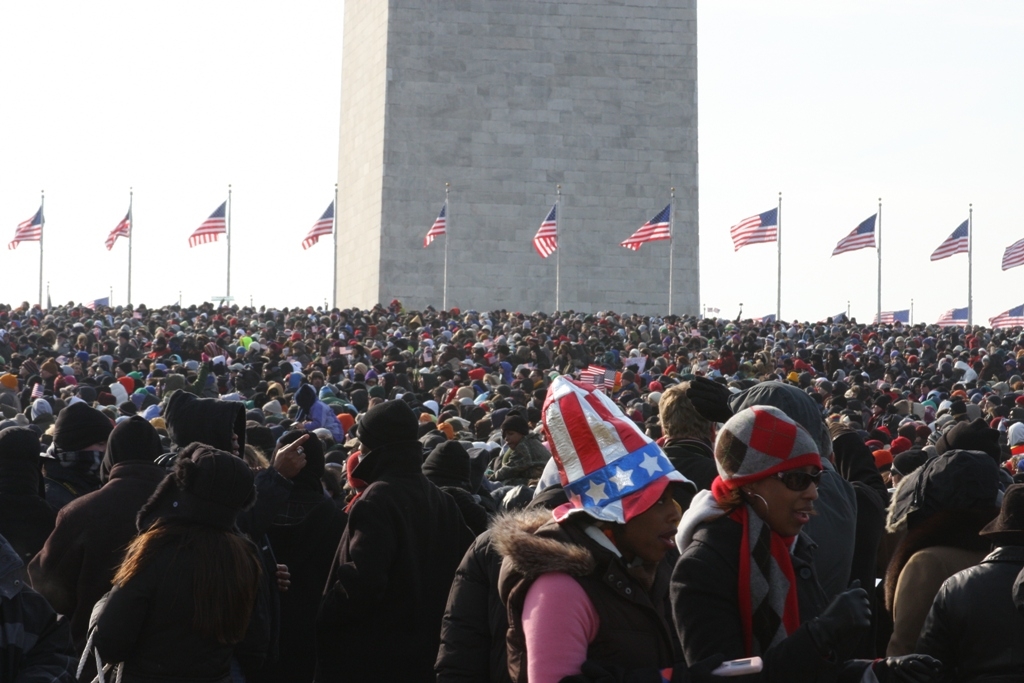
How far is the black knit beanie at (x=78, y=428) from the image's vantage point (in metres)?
5.89

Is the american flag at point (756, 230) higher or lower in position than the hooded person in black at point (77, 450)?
higher

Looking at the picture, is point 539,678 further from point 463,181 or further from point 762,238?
point 463,181

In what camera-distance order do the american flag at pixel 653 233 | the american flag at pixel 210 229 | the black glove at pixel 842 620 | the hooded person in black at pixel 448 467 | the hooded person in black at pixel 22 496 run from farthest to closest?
the american flag at pixel 210 229, the american flag at pixel 653 233, the hooded person in black at pixel 448 467, the hooded person in black at pixel 22 496, the black glove at pixel 842 620

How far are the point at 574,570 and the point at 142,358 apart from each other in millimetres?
20656

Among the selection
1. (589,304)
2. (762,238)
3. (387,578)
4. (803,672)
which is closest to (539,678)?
(803,672)

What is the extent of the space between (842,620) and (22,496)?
11.1 ft

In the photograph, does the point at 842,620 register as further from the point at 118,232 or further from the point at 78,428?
the point at 118,232

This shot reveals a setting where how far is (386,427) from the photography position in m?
5.31

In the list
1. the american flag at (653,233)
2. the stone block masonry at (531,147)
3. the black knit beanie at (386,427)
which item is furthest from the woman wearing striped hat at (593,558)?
the stone block masonry at (531,147)

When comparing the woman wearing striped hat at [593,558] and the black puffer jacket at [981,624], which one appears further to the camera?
the black puffer jacket at [981,624]

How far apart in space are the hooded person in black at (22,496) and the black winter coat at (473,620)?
6.79ft

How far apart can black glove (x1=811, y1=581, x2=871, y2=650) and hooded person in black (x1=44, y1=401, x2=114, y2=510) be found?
3665 mm

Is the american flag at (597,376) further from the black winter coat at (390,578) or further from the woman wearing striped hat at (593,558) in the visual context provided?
the woman wearing striped hat at (593,558)

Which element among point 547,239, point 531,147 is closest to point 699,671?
point 547,239
